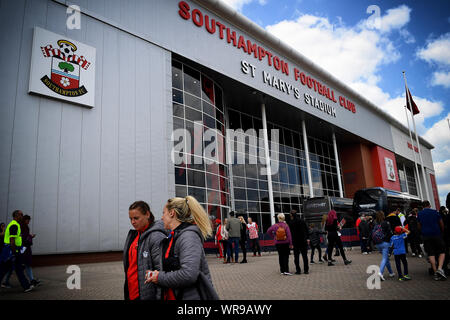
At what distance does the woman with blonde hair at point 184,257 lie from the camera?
2.31 m

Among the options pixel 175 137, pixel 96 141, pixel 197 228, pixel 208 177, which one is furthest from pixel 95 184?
pixel 197 228

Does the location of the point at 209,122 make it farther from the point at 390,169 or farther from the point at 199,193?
the point at 390,169

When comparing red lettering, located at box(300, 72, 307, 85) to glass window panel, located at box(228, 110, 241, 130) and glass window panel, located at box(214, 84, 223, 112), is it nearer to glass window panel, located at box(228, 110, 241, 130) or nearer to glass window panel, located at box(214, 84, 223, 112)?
glass window panel, located at box(228, 110, 241, 130)

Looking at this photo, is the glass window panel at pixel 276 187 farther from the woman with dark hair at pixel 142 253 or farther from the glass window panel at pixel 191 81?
the woman with dark hair at pixel 142 253

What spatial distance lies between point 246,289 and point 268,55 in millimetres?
21783

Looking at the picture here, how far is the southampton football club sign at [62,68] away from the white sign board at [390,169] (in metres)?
36.9

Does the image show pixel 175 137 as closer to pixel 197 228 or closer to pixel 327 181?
pixel 197 228

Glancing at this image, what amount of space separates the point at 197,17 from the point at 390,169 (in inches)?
1269

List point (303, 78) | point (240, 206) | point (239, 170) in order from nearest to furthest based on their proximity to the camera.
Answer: point (240, 206)
point (239, 170)
point (303, 78)

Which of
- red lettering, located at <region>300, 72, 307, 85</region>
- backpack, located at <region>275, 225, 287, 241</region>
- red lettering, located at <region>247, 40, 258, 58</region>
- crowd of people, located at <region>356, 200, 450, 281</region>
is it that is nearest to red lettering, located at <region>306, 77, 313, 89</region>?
red lettering, located at <region>300, 72, 307, 85</region>

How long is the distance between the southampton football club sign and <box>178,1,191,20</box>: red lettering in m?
6.84

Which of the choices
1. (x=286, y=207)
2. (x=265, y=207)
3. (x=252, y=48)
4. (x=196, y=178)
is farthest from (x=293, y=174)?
(x=196, y=178)

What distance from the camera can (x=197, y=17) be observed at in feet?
66.3

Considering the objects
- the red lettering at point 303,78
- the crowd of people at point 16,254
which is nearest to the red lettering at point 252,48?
the red lettering at point 303,78
